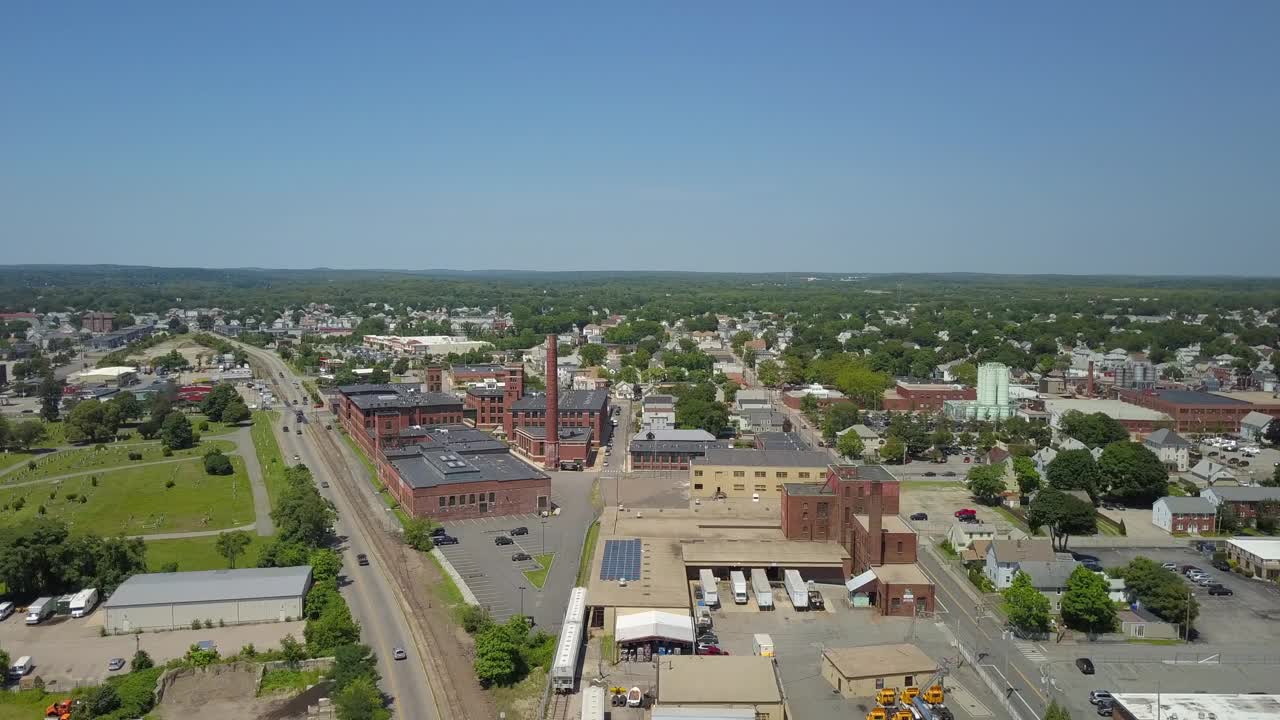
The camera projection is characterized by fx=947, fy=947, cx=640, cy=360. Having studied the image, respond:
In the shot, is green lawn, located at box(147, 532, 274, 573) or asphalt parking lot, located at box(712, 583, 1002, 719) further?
green lawn, located at box(147, 532, 274, 573)

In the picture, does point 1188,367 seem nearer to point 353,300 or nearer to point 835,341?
point 835,341

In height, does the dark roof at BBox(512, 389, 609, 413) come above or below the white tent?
above

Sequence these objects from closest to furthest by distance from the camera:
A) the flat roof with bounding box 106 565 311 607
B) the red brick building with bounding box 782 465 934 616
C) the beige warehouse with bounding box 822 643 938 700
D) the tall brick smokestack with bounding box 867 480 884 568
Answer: the beige warehouse with bounding box 822 643 938 700, the flat roof with bounding box 106 565 311 607, the red brick building with bounding box 782 465 934 616, the tall brick smokestack with bounding box 867 480 884 568

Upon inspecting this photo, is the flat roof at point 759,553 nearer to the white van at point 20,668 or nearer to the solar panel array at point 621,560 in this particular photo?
the solar panel array at point 621,560

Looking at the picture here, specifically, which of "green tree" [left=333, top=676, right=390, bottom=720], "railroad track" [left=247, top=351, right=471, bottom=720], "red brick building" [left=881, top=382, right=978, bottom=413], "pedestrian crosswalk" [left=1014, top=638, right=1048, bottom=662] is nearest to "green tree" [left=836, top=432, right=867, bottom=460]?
"red brick building" [left=881, top=382, right=978, bottom=413]

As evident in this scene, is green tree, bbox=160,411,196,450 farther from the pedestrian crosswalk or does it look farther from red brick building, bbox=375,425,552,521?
the pedestrian crosswalk

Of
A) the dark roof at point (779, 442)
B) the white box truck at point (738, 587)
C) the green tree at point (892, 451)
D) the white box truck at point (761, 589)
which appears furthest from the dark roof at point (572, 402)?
the white box truck at point (738, 587)

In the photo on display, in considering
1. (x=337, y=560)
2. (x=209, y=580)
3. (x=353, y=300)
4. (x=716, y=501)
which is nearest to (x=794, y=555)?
(x=716, y=501)
